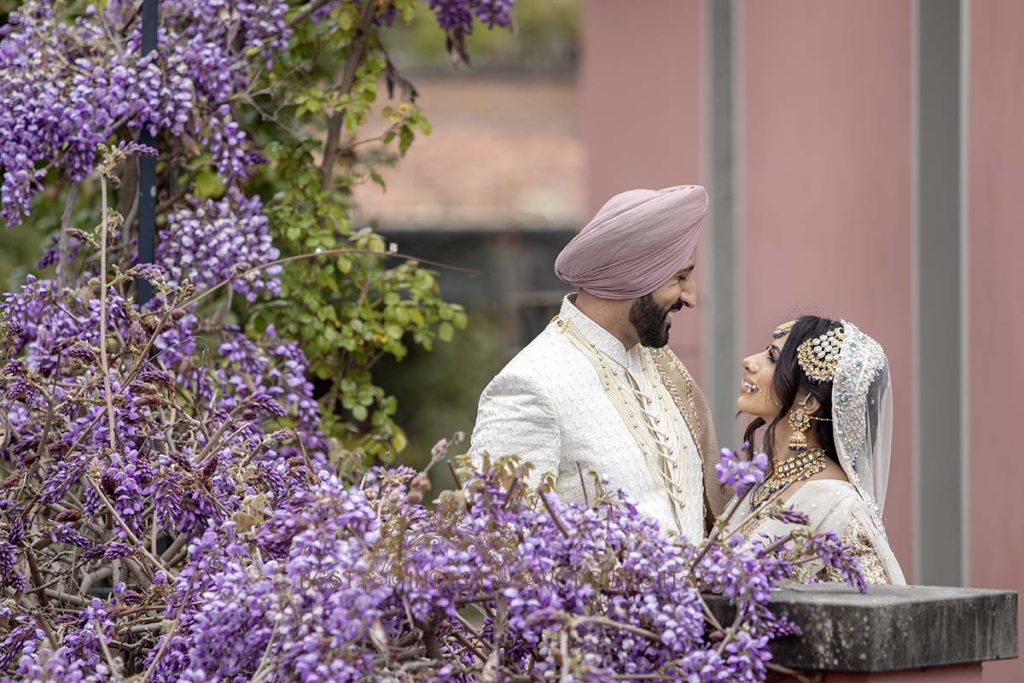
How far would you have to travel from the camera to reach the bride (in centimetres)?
370

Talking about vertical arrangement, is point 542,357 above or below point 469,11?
below

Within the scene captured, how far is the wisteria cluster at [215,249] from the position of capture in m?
4.29

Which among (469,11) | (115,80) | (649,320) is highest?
(469,11)

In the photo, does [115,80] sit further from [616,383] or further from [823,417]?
[823,417]

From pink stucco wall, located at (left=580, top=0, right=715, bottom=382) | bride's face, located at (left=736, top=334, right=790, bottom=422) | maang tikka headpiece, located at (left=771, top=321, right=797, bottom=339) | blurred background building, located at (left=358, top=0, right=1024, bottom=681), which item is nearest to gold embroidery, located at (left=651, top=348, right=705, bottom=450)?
bride's face, located at (left=736, top=334, right=790, bottom=422)

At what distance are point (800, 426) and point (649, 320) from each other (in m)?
0.48

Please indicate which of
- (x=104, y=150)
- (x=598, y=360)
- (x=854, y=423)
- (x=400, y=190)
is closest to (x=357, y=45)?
(x=104, y=150)

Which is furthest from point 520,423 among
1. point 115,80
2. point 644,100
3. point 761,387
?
point 644,100

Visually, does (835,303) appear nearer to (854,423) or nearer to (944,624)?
(854,423)

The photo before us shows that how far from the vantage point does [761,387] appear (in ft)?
12.7

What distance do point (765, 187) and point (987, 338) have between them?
2587 millimetres

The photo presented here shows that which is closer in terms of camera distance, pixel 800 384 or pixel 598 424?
pixel 598 424

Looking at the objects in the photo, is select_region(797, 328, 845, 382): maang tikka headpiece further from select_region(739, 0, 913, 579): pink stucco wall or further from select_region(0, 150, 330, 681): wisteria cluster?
select_region(739, 0, 913, 579): pink stucco wall

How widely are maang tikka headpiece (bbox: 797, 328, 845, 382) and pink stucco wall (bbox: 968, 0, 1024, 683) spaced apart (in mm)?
1349
